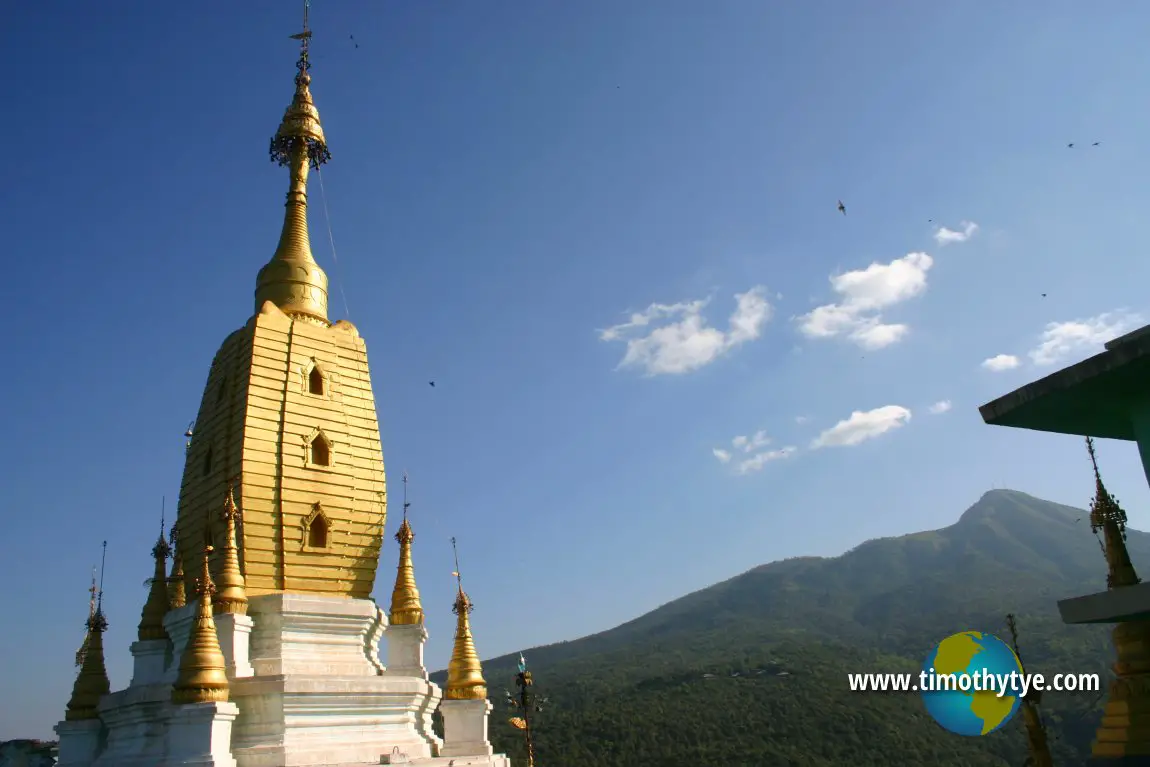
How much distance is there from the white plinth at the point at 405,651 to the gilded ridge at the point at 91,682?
6747 mm

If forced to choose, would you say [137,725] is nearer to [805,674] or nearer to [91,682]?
[91,682]

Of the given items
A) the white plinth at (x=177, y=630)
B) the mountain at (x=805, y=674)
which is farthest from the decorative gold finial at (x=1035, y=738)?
the white plinth at (x=177, y=630)

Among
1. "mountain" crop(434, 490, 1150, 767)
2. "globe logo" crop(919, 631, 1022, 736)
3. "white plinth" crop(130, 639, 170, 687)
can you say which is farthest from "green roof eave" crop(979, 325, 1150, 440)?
"white plinth" crop(130, 639, 170, 687)

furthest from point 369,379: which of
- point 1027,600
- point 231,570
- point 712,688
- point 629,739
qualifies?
point 1027,600

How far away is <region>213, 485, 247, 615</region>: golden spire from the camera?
62.5 feet

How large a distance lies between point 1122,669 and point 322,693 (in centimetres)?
1457

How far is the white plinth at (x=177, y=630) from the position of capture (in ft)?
64.4

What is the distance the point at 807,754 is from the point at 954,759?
34.8ft

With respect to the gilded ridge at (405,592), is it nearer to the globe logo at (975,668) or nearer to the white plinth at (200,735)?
the white plinth at (200,735)

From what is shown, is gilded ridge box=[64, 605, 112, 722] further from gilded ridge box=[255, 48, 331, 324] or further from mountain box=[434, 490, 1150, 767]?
mountain box=[434, 490, 1150, 767]

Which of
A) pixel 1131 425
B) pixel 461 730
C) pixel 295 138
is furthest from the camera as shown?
pixel 295 138

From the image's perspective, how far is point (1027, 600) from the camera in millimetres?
131375

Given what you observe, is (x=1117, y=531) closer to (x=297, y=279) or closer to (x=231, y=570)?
(x=231, y=570)

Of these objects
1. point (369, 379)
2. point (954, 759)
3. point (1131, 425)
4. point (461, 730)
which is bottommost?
point (954, 759)
